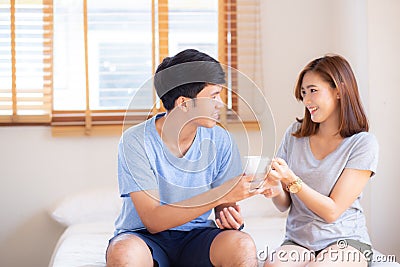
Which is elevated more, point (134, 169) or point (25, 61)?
point (25, 61)

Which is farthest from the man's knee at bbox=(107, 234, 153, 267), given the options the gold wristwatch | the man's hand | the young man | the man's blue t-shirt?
the gold wristwatch

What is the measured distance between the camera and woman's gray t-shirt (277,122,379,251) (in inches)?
83.7

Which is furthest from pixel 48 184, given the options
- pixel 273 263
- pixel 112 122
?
pixel 273 263

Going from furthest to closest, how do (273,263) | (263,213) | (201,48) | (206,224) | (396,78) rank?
(201,48) < (263,213) < (396,78) < (206,224) < (273,263)

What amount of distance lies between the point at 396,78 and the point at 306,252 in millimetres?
1239

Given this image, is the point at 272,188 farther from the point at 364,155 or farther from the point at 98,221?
the point at 98,221

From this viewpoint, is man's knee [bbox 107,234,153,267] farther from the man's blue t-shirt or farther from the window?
the window

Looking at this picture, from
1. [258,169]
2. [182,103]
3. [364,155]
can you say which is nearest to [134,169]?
[182,103]

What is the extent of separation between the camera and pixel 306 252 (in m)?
2.11

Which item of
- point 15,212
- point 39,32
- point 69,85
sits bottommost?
point 15,212

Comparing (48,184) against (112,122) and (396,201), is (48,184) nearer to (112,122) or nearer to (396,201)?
(112,122)

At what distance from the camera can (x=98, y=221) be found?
128 inches

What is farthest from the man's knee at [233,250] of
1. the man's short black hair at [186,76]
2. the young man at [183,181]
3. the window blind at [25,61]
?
the window blind at [25,61]

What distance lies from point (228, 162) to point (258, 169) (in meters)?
0.17
